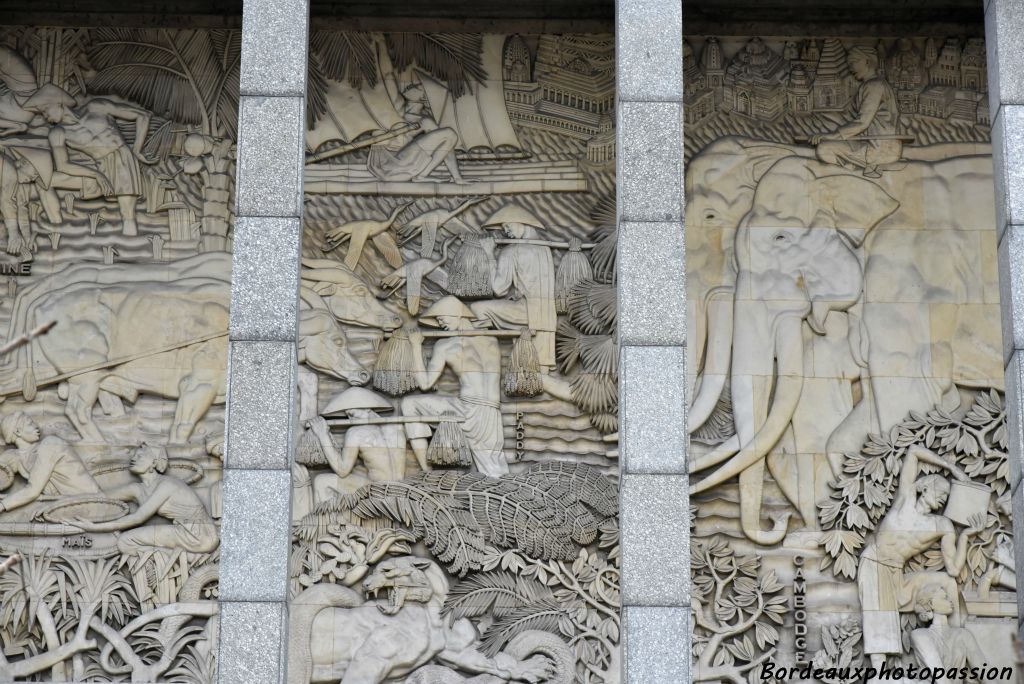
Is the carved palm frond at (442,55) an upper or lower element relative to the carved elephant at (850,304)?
upper

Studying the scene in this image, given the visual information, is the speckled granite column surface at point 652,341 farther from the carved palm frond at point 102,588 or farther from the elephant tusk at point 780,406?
the carved palm frond at point 102,588

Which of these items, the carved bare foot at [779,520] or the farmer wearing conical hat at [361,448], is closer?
the carved bare foot at [779,520]

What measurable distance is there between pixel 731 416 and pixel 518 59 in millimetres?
3545

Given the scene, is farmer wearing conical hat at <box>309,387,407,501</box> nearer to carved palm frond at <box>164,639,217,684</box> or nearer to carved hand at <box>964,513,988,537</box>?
carved palm frond at <box>164,639,217,684</box>

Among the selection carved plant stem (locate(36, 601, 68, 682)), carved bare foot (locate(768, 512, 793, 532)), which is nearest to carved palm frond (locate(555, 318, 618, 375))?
carved bare foot (locate(768, 512, 793, 532))

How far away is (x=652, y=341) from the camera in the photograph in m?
12.0

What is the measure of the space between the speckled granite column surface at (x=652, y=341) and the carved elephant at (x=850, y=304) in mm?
2601

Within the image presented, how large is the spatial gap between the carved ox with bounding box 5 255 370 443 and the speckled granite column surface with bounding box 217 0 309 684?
253cm

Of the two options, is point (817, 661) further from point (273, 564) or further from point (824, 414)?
point (273, 564)

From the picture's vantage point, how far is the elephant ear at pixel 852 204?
15.0 meters

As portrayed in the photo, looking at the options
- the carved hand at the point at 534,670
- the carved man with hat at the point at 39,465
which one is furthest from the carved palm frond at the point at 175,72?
the carved hand at the point at 534,670

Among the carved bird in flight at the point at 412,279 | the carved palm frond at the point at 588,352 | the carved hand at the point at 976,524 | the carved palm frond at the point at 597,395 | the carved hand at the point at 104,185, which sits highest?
the carved hand at the point at 104,185

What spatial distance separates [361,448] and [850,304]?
4.16 metres

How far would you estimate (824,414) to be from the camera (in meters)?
14.5
